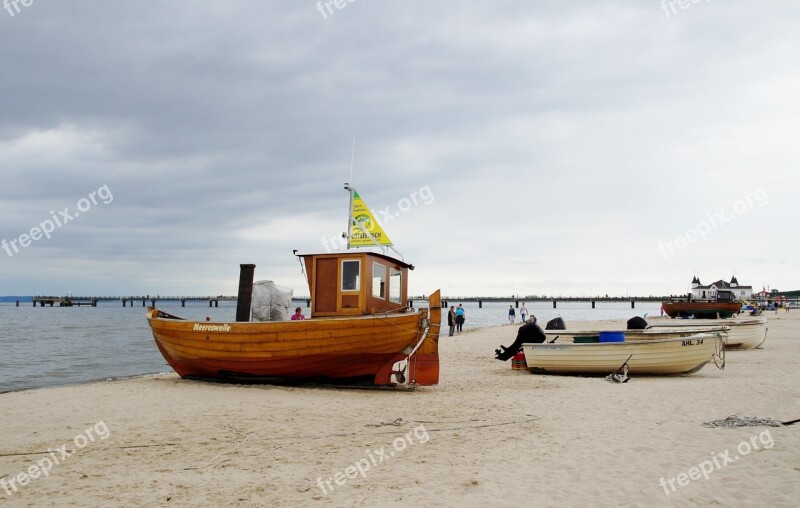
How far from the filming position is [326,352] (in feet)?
37.1

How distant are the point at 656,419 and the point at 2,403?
1205 cm

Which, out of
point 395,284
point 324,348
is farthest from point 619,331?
point 324,348

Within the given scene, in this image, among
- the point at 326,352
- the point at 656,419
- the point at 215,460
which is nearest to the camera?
the point at 215,460

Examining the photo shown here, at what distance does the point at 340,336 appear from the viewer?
11039 mm

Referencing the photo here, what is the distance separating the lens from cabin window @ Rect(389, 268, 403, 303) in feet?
42.0

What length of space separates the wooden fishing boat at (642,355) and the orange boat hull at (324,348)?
12.7ft

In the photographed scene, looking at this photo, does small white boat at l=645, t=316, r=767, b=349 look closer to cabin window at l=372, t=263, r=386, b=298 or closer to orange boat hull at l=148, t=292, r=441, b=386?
orange boat hull at l=148, t=292, r=441, b=386

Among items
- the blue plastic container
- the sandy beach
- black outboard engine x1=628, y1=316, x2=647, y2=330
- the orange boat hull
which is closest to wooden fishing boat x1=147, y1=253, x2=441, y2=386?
the orange boat hull

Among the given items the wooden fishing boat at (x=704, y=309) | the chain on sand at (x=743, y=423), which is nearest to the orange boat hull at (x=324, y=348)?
the chain on sand at (x=743, y=423)

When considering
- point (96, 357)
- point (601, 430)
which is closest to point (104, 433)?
point (601, 430)

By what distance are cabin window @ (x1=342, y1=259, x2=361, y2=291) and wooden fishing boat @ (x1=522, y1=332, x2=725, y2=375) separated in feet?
18.0

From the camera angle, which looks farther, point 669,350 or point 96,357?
point 96,357

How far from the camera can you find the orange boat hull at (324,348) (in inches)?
436

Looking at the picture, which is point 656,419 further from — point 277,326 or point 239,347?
point 239,347
